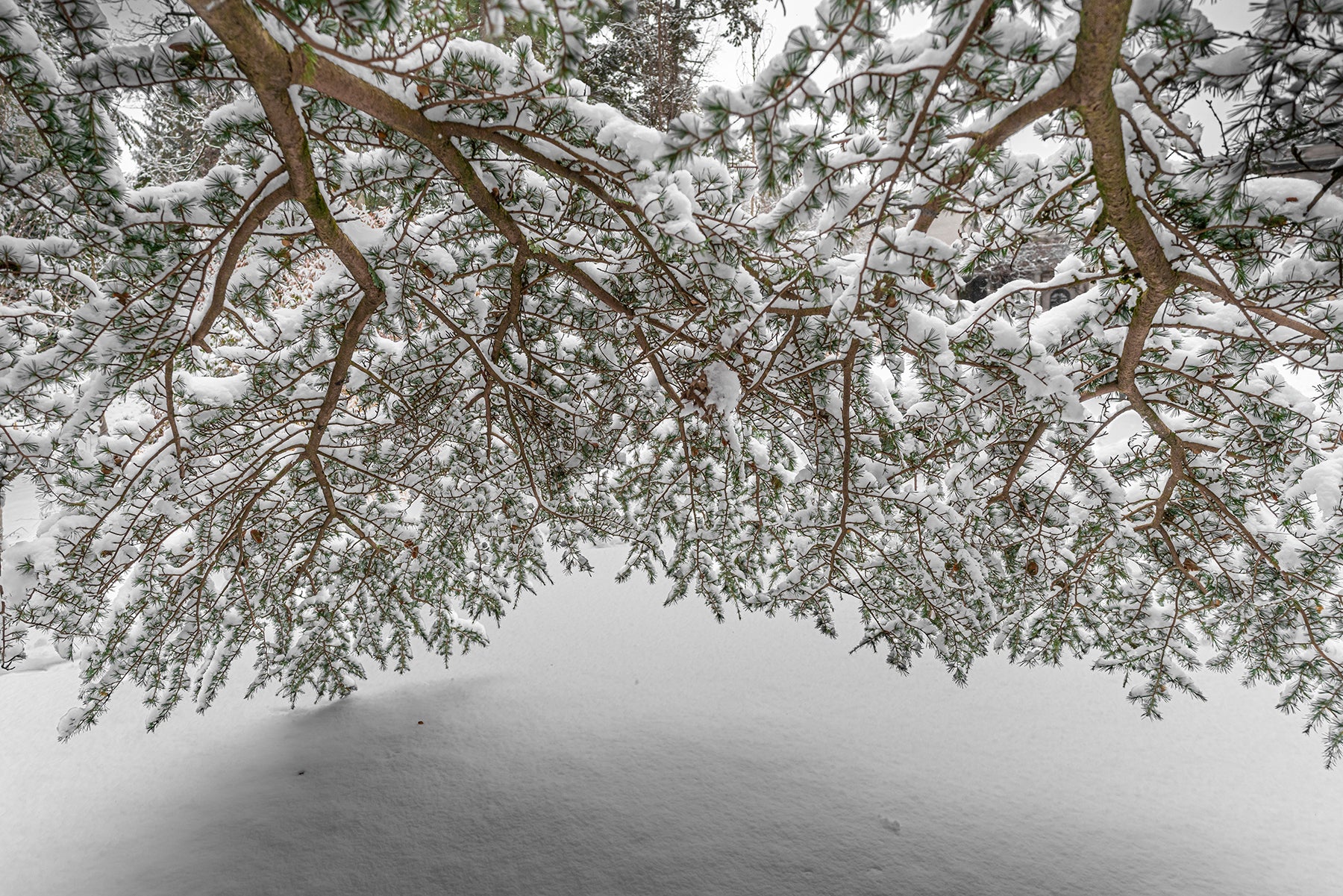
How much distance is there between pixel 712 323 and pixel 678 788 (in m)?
3.57

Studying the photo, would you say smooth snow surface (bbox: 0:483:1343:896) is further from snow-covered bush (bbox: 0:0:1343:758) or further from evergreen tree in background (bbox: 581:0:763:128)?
evergreen tree in background (bbox: 581:0:763:128)

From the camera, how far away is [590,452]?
3.37 meters

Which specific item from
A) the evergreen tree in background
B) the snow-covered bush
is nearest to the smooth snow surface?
the snow-covered bush

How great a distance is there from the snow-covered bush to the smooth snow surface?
117cm

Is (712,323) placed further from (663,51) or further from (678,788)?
(663,51)

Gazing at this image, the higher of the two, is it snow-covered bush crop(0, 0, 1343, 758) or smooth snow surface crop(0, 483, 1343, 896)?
snow-covered bush crop(0, 0, 1343, 758)

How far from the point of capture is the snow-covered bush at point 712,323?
1494 mm

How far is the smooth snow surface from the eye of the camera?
374 cm

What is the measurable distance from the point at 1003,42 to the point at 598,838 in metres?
4.38

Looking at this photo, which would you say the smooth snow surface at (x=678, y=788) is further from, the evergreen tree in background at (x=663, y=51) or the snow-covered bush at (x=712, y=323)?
the evergreen tree in background at (x=663, y=51)

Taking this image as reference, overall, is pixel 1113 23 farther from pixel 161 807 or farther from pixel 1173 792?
pixel 161 807

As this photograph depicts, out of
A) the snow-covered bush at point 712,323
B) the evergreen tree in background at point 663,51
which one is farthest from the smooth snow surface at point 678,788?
the evergreen tree in background at point 663,51

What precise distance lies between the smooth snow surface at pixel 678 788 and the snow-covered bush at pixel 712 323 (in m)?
1.17

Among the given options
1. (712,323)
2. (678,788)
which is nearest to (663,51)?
(712,323)
